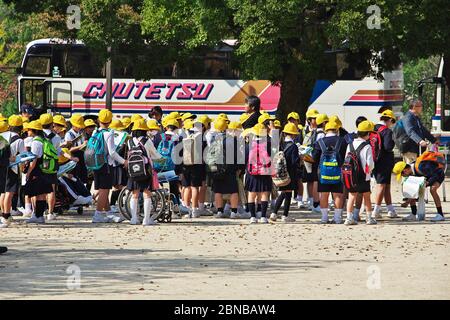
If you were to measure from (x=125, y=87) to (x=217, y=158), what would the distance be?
22.5 m

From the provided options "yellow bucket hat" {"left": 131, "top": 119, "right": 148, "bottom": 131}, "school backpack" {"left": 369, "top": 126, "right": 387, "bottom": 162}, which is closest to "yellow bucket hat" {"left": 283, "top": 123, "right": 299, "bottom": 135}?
"school backpack" {"left": 369, "top": 126, "right": 387, "bottom": 162}

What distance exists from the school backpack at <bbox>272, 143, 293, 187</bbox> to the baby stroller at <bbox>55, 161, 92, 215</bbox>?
3.41 m

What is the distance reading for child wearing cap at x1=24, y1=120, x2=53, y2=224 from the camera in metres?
20.6

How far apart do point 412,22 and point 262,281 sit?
2030cm

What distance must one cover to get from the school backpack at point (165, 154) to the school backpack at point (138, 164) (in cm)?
142

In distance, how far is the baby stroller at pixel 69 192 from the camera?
73.5 feet

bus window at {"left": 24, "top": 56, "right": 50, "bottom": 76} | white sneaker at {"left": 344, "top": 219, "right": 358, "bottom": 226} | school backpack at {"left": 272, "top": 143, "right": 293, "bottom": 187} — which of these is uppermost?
bus window at {"left": 24, "top": 56, "right": 50, "bottom": 76}

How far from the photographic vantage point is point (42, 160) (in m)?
20.8

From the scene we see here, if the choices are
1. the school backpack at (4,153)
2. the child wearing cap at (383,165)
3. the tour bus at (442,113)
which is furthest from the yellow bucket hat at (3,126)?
the tour bus at (442,113)

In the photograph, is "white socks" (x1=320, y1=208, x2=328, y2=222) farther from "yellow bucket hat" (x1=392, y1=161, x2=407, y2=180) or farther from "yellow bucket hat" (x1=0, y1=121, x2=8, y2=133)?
"yellow bucket hat" (x1=0, y1=121, x2=8, y2=133)

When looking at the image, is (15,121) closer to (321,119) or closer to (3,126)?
(3,126)

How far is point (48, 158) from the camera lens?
68.2 feet

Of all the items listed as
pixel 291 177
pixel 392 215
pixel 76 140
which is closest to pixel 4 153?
pixel 76 140

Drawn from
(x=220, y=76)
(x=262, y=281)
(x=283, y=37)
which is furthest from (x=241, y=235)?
(x=220, y=76)
